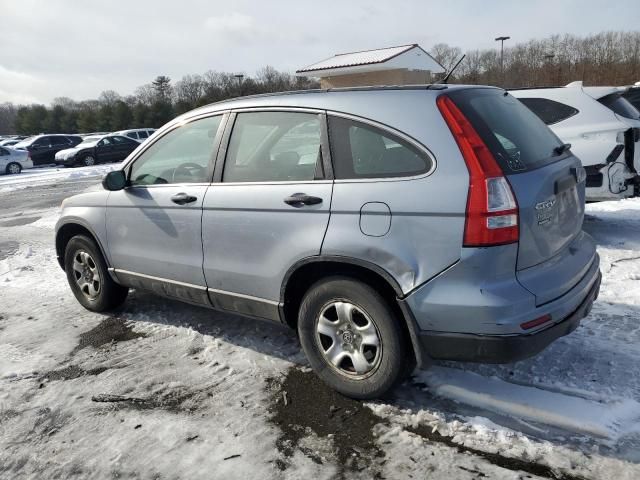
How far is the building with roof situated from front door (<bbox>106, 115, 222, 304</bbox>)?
24.5m

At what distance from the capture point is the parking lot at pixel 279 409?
2561 millimetres

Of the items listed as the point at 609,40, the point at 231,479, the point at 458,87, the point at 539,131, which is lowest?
the point at 231,479

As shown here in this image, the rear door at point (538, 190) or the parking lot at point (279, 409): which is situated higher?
the rear door at point (538, 190)

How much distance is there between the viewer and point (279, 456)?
2.65 m

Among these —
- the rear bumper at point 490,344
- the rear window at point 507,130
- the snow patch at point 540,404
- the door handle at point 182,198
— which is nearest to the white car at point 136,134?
the door handle at point 182,198

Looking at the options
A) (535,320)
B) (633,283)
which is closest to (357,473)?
(535,320)

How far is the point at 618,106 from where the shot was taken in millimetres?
6324


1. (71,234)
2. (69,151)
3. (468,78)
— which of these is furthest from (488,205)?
(468,78)

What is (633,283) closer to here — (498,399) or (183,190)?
(498,399)

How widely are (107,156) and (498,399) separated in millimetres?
27100

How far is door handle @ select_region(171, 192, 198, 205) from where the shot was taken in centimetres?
362

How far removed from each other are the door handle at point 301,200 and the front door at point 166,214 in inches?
31.8

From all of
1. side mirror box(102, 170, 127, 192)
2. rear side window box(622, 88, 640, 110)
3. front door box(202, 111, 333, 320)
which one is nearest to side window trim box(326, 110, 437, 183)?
front door box(202, 111, 333, 320)

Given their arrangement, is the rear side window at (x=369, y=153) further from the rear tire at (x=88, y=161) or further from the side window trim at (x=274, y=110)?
the rear tire at (x=88, y=161)
